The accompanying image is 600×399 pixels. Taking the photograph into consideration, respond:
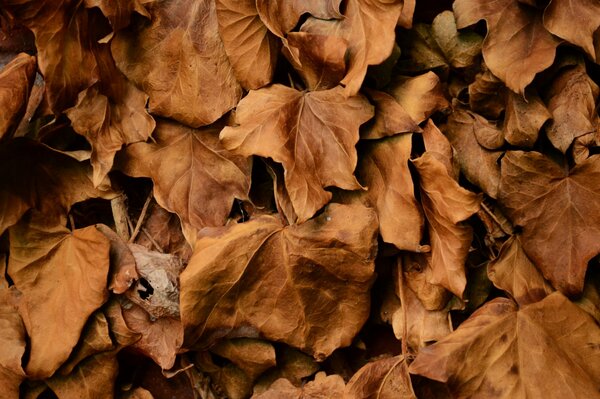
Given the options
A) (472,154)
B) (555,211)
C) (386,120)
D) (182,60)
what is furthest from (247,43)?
(555,211)

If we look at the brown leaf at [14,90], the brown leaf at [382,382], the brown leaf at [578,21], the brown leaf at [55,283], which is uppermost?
the brown leaf at [578,21]

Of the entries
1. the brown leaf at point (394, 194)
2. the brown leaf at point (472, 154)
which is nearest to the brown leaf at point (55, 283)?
the brown leaf at point (394, 194)

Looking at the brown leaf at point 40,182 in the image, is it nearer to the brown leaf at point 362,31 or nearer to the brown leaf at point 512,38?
the brown leaf at point 362,31

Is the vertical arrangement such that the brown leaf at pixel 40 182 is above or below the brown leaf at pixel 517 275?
above

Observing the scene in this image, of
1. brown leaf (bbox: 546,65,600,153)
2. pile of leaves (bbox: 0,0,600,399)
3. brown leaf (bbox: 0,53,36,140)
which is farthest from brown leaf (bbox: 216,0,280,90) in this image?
Answer: brown leaf (bbox: 546,65,600,153)

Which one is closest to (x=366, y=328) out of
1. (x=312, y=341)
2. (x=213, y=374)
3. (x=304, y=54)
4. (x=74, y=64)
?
(x=312, y=341)

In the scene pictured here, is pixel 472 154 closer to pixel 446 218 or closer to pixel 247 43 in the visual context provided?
pixel 446 218

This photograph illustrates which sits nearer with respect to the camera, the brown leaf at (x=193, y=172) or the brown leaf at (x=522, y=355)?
the brown leaf at (x=522, y=355)
